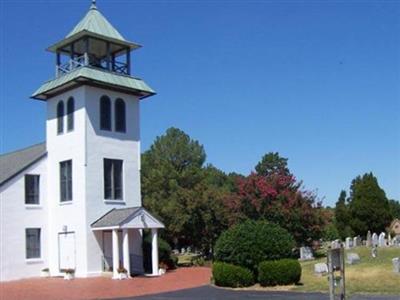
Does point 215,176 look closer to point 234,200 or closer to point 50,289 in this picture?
point 234,200

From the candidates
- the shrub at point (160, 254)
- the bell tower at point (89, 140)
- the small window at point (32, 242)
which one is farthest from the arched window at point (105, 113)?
the small window at point (32, 242)

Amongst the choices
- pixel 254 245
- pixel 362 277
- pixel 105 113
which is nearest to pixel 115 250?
pixel 105 113

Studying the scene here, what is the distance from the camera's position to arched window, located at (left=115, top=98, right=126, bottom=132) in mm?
36791

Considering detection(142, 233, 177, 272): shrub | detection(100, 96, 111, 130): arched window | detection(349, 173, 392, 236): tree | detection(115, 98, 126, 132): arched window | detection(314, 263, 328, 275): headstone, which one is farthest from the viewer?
detection(349, 173, 392, 236): tree

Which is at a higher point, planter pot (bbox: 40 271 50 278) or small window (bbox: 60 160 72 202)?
small window (bbox: 60 160 72 202)

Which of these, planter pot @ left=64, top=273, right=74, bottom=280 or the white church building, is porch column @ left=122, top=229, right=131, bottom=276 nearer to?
the white church building

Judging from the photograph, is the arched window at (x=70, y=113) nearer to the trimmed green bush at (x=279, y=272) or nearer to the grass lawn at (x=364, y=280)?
the grass lawn at (x=364, y=280)

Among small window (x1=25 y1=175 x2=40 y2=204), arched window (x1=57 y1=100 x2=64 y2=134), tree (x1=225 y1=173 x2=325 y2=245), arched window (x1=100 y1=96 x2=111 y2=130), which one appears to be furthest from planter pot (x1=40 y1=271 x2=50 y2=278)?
tree (x1=225 y1=173 x2=325 y2=245)

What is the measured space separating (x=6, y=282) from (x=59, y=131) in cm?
923

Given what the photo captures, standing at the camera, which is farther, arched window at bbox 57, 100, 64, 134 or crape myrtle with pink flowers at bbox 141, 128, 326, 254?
crape myrtle with pink flowers at bbox 141, 128, 326, 254

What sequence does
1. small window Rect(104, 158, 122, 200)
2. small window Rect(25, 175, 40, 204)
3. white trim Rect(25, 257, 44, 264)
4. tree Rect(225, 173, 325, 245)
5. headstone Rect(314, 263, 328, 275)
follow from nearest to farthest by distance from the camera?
headstone Rect(314, 263, 328, 275) → white trim Rect(25, 257, 44, 264) → small window Rect(104, 158, 122, 200) → small window Rect(25, 175, 40, 204) → tree Rect(225, 173, 325, 245)

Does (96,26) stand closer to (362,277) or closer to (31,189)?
(31,189)

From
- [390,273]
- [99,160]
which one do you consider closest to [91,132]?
[99,160]

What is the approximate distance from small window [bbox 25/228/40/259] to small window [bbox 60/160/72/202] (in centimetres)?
248
